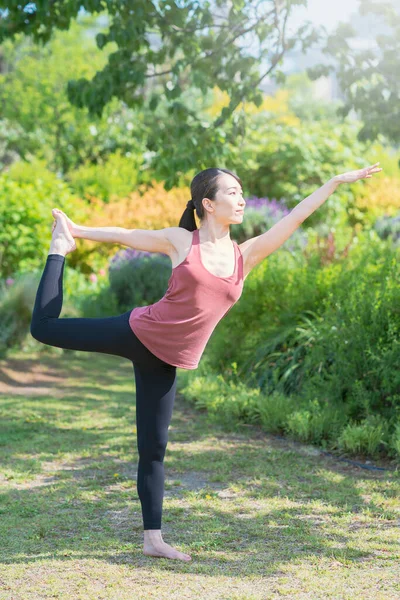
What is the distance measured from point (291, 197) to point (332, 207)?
78cm

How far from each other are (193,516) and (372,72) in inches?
165

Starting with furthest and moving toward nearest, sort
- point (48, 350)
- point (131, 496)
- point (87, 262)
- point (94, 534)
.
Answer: point (87, 262) < point (48, 350) < point (131, 496) < point (94, 534)

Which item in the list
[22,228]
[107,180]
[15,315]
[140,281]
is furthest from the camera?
[107,180]

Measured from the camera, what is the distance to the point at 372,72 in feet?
21.5

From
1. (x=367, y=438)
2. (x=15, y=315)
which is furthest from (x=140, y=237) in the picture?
(x=15, y=315)

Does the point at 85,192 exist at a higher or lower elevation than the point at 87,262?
higher

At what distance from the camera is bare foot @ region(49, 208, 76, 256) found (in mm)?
3268

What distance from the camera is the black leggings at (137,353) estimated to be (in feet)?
10.3

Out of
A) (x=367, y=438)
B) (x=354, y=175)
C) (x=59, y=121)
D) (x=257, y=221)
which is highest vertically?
(x=59, y=121)

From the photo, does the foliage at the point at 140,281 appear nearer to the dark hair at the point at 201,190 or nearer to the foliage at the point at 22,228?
the foliage at the point at 22,228

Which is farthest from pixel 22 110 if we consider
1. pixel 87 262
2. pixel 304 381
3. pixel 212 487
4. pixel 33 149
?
pixel 212 487

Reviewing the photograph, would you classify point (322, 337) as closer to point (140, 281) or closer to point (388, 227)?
point (140, 281)

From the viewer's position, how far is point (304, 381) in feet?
19.3

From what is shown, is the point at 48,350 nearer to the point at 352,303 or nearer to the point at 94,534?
the point at 352,303
